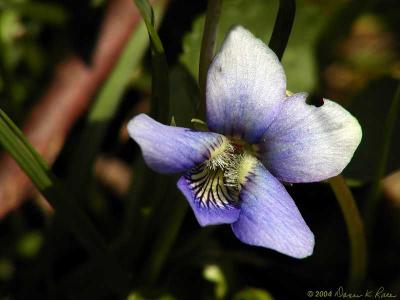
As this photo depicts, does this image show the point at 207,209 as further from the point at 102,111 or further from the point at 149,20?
the point at 102,111

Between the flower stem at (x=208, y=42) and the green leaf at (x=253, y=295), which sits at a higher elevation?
the flower stem at (x=208, y=42)

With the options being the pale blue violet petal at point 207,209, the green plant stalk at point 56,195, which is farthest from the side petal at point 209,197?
the green plant stalk at point 56,195

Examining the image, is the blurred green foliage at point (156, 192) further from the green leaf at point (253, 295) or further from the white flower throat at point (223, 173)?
the white flower throat at point (223, 173)

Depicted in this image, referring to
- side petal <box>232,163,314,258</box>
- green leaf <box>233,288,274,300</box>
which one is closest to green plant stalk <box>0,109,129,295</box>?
green leaf <box>233,288,274,300</box>

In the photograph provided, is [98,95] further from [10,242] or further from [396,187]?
[396,187]

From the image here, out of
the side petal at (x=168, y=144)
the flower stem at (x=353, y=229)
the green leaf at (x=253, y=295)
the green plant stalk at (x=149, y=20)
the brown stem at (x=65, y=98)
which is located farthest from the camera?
the brown stem at (x=65, y=98)

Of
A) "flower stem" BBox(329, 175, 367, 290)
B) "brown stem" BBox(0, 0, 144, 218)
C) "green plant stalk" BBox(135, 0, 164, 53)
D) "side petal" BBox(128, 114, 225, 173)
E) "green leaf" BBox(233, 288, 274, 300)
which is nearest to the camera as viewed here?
"side petal" BBox(128, 114, 225, 173)

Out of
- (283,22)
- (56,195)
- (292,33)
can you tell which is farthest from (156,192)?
(292,33)

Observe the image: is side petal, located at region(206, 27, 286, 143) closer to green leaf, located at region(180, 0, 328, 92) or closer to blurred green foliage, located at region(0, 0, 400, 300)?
blurred green foliage, located at region(0, 0, 400, 300)
